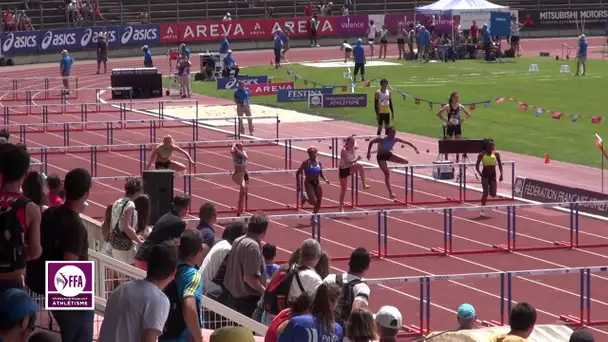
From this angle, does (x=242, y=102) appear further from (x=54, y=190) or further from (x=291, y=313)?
(x=291, y=313)

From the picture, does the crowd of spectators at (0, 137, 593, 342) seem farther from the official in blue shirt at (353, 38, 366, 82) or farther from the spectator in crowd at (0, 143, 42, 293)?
the official in blue shirt at (353, 38, 366, 82)

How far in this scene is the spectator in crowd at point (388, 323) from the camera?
356 inches

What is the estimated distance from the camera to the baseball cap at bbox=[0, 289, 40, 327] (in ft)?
24.7

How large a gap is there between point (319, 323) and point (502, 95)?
125ft

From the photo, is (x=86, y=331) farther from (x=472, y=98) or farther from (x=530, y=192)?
(x=472, y=98)

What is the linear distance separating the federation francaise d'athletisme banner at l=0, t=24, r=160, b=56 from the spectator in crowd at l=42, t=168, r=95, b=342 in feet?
175

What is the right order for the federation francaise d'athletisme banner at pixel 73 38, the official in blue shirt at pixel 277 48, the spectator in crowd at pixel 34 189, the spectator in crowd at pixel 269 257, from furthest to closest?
the federation francaise d'athletisme banner at pixel 73 38 → the official in blue shirt at pixel 277 48 → the spectator in crowd at pixel 269 257 → the spectator in crowd at pixel 34 189

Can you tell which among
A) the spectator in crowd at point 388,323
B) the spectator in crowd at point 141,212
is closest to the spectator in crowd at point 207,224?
the spectator in crowd at point 141,212

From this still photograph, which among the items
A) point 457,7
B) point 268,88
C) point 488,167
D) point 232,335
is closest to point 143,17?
point 457,7

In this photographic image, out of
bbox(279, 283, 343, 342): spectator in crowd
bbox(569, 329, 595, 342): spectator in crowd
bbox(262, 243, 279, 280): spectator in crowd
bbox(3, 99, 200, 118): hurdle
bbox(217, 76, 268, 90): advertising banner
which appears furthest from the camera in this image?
bbox(217, 76, 268, 90): advertising banner

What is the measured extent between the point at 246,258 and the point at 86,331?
3106mm

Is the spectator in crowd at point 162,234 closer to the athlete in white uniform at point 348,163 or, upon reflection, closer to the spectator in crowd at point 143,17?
the athlete in white uniform at point 348,163

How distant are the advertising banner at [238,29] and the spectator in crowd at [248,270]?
5582 centimetres

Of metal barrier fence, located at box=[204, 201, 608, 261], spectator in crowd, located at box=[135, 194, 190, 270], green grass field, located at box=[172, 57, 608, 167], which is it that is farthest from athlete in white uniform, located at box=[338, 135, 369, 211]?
spectator in crowd, located at box=[135, 194, 190, 270]
